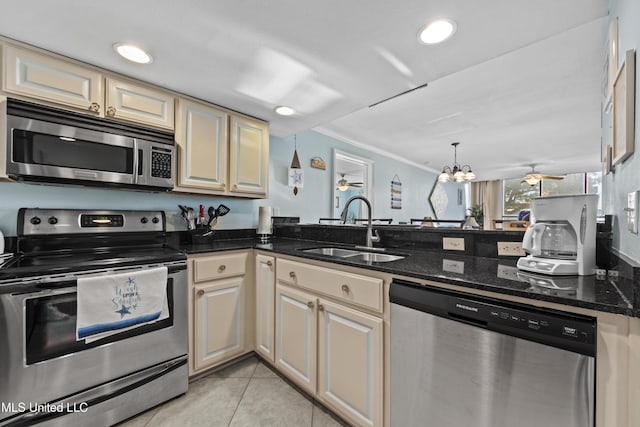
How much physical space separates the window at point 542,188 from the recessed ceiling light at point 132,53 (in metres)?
8.59

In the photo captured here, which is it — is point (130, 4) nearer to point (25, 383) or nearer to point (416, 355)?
point (25, 383)

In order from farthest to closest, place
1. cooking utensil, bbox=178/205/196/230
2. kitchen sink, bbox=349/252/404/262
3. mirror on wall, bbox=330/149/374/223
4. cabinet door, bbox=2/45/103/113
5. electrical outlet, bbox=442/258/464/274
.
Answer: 1. mirror on wall, bbox=330/149/374/223
2. cooking utensil, bbox=178/205/196/230
3. kitchen sink, bbox=349/252/404/262
4. cabinet door, bbox=2/45/103/113
5. electrical outlet, bbox=442/258/464/274

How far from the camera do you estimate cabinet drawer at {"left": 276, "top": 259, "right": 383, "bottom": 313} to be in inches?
47.9

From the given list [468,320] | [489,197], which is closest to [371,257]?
[468,320]

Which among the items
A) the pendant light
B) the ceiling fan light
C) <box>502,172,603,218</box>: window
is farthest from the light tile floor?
<box>502,172,603,218</box>: window

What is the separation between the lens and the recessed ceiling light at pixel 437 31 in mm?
1274

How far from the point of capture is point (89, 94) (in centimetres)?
159

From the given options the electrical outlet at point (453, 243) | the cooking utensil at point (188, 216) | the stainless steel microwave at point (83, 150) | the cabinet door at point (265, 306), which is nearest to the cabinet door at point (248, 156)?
the cooking utensil at point (188, 216)

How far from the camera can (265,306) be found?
188 cm

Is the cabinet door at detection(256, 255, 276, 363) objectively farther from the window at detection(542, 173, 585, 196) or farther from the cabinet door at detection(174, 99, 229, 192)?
the window at detection(542, 173, 585, 196)

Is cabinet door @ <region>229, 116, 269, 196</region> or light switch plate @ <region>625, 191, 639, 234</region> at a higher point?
cabinet door @ <region>229, 116, 269, 196</region>

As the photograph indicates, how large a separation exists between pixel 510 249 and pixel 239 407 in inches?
69.8

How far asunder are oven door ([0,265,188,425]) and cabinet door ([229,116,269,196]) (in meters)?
1.27

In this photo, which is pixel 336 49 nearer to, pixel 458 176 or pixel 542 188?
pixel 458 176
